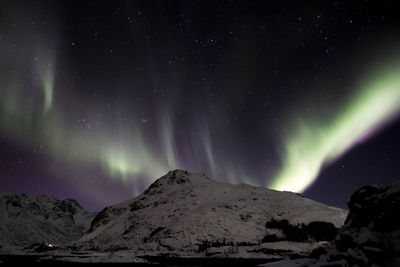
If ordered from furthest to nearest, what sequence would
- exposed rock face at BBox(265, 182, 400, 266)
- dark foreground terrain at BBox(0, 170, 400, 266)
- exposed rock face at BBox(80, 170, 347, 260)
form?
exposed rock face at BBox(80, 170, 347, 260), dark foreground terrain at BBox(0, 170, 400, 266), exposed rock face at BBox(265, 182, 400, 266)

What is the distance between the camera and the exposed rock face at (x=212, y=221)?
26781 millimetres

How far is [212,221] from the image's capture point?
3259cm

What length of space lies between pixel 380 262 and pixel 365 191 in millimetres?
4119

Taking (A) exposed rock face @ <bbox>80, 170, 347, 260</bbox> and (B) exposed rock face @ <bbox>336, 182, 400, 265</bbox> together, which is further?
(A) exposed rock face @ <bbox>80, 170, 347, 260</bbox>

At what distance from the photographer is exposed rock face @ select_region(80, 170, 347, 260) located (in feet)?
87.9

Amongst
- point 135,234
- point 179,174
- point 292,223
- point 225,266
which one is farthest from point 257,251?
point 179,174

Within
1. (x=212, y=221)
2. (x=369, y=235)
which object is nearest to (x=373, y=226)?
(x=369, y=235)

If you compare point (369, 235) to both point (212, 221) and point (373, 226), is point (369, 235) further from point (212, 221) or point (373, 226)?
point (212, 221)

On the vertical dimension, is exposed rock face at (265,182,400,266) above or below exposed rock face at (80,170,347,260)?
below

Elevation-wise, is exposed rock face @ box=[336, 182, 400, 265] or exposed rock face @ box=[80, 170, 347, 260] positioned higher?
exposed rock face @ box=[80, 170, 347, 260]

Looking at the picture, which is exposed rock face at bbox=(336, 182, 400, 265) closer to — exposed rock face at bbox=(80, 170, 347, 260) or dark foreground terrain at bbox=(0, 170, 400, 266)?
dark foreground terrain at bbox=(0, 170, 400, 266)

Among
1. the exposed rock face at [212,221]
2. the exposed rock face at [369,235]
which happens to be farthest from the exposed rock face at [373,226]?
the exposed rock face at [212,221]

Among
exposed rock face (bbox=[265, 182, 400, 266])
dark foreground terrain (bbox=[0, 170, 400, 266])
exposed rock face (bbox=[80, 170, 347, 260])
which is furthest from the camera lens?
exposed rock face (bbox=[80, 170, 347, 260])

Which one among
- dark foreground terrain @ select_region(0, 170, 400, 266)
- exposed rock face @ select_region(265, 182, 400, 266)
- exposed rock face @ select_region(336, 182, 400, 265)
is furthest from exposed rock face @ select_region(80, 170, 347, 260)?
exposed rock face @ select_region(336, 182, 400, 265)
